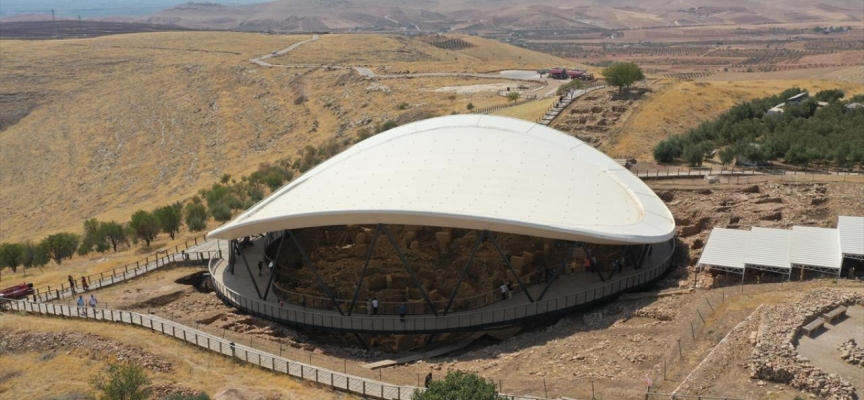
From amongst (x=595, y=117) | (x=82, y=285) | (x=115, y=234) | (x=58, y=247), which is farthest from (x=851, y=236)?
(x=58, y=247)

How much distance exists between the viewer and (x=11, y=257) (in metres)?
50.9

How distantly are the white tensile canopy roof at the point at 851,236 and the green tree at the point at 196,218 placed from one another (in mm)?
41098

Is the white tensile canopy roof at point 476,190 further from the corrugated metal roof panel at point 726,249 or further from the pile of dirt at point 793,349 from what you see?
the pile of dirt at point 793,349

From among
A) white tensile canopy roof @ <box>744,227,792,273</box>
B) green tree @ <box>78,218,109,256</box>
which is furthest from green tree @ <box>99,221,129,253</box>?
white tensile canopy roof @ <box>744,227,792,273</box>

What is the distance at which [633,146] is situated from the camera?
61.4 m

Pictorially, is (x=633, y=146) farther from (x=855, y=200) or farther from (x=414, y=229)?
(x=414, y=229)

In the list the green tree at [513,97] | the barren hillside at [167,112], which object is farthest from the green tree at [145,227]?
the green tree at [513,97]

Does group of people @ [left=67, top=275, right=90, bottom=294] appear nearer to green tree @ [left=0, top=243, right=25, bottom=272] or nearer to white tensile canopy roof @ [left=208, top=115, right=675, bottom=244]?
white tensile canopy roof @ [left=208, top=115, right=675, bottom=244]

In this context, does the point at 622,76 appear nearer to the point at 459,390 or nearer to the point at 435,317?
the point at 435,317

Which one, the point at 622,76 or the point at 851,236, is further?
the point at 622,76

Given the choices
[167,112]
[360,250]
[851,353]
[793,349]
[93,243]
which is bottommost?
[93,243]

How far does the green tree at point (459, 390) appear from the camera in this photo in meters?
21.3

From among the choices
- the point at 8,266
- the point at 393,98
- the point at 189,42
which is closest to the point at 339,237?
the point at 8,266

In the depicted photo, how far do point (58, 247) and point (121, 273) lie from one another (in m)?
13.5
